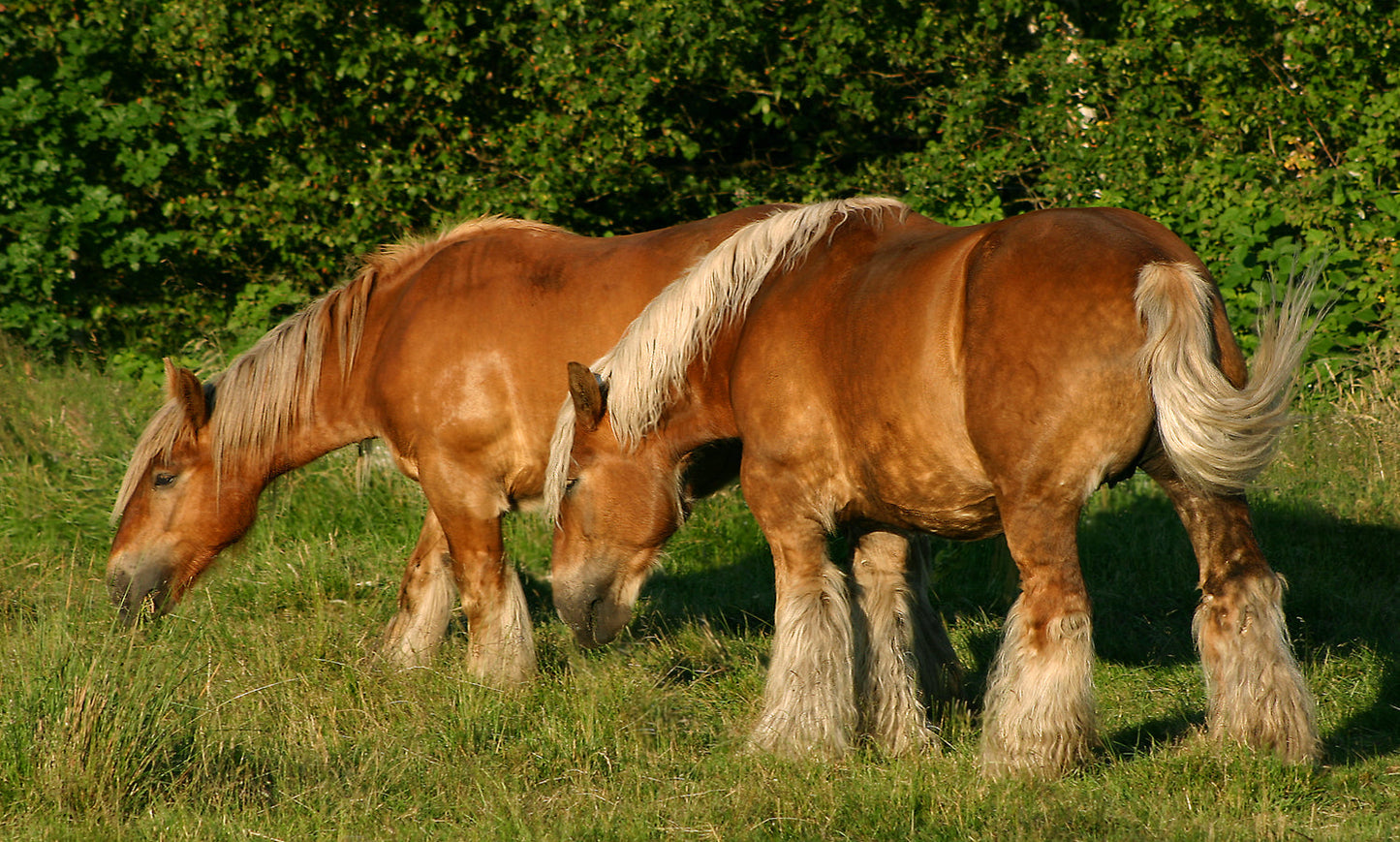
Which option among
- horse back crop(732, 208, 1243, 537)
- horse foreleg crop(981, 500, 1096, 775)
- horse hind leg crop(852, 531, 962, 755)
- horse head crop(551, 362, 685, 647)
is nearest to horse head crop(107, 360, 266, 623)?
horse head crop(551, 362, 685, 647)

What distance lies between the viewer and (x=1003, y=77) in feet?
29.9

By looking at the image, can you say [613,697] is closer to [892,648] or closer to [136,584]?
[892,648]

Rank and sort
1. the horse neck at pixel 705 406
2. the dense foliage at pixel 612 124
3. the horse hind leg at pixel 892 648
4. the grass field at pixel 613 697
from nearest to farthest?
1. the grass field at pixel 613 697
2. the horse hind leg at pixel 892 648
3. the horse neck at pixel 705 406
4. the dense foliage at pixel 612 124

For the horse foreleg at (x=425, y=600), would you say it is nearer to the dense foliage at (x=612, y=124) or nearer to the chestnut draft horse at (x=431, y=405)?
the chestnut draft horse at (x=431, y=405)

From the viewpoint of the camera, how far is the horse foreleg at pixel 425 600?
212 inches

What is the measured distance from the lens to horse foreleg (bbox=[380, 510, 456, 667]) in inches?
212

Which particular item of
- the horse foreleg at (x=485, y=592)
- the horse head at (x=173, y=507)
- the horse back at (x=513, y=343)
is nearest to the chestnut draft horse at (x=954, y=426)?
the horse back at (x=513, y=343)

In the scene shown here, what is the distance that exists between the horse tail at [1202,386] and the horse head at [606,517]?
179 centimetres

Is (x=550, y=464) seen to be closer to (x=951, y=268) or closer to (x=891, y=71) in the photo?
(x=951, y=268)

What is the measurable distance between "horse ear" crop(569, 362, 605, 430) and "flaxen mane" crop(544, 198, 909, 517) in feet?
0.17

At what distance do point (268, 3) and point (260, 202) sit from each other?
1.48 m

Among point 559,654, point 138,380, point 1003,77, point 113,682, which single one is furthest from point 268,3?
point 113,682

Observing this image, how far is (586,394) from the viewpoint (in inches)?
169

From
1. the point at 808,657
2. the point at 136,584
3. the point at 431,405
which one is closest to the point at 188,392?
the point at 136,584
